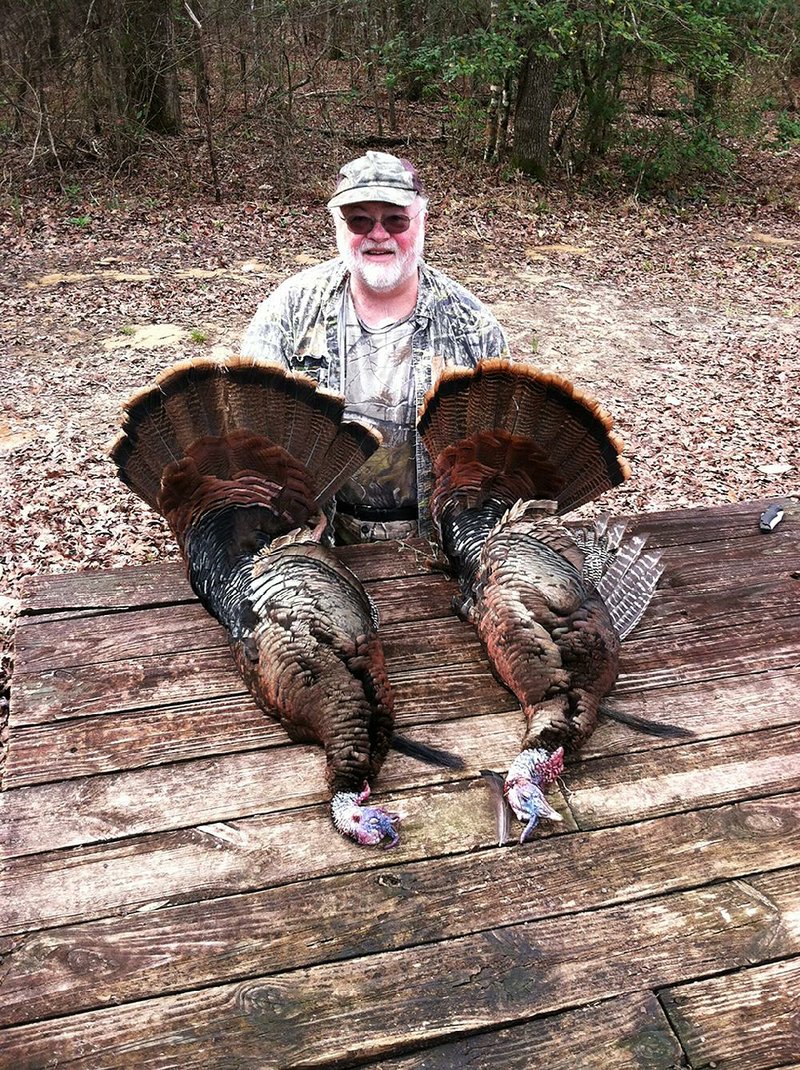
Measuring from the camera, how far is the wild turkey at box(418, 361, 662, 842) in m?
2.49

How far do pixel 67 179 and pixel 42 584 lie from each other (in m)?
10.1

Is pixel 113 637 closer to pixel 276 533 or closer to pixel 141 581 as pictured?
pixel 141 581

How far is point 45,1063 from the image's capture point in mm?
1713

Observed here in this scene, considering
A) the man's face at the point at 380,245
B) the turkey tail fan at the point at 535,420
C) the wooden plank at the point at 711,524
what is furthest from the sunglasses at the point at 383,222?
the wooden plank at the point at 711,524

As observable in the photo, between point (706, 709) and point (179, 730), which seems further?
point (706, 709)

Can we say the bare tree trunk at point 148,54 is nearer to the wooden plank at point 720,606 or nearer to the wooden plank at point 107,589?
the wooden plank at point 107,589

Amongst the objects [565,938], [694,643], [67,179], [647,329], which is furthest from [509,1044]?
[67,179]

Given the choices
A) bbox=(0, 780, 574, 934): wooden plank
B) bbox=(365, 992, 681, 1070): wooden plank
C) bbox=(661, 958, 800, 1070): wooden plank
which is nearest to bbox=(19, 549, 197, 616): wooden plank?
bbox=(0, 780, 574, 934): wooden plank

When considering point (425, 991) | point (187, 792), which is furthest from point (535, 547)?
point (425, 991)

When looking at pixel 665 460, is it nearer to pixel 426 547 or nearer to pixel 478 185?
pixel 426 547

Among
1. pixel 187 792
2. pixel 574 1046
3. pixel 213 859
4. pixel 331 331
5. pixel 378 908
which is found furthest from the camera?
pixel 331 331

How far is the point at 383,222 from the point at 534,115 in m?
10.7

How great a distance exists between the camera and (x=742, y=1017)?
1.81 metres

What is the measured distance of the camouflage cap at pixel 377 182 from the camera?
329cm
